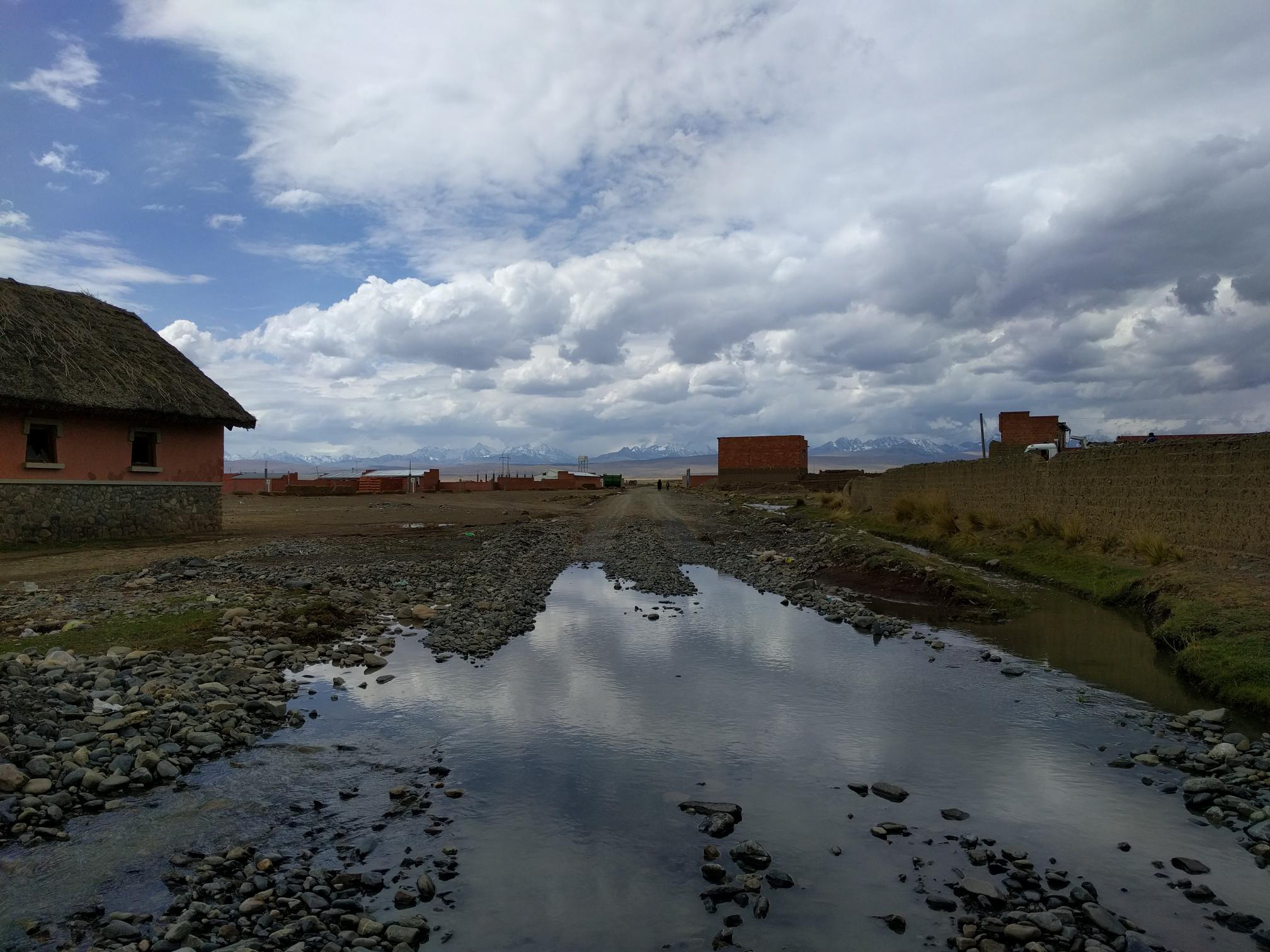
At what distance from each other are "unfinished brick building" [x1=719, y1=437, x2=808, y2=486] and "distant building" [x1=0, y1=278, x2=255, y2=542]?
71848 mm

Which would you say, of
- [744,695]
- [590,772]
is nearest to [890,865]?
[590,772]

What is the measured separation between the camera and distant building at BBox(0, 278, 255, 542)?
23.8 metres

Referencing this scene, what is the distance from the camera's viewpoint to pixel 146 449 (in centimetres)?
2792

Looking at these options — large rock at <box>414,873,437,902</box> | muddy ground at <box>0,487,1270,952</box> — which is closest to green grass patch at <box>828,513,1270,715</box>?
muddy ground at <box>0,487,1270,952</box>

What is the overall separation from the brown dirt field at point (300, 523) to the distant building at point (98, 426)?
1.33 meters

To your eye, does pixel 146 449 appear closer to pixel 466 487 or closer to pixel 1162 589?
pixel 1162 589

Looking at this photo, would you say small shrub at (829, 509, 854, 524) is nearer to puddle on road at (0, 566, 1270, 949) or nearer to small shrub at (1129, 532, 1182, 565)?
small shrub at (1129, 532, 1182, 565)

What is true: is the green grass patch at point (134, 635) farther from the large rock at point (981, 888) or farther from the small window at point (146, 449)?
the small window at point (146, 449)

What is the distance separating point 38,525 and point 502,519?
21.4 meters

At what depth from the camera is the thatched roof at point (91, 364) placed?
78.8 ft

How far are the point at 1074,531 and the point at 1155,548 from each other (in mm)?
4162

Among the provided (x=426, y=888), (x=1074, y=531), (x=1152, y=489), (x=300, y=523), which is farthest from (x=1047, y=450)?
(x=300, y=523)

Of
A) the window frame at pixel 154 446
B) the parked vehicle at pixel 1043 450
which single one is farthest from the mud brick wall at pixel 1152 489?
the window frame at pixel 154 446

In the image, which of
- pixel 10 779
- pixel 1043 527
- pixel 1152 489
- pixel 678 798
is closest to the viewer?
pixel 10 779
